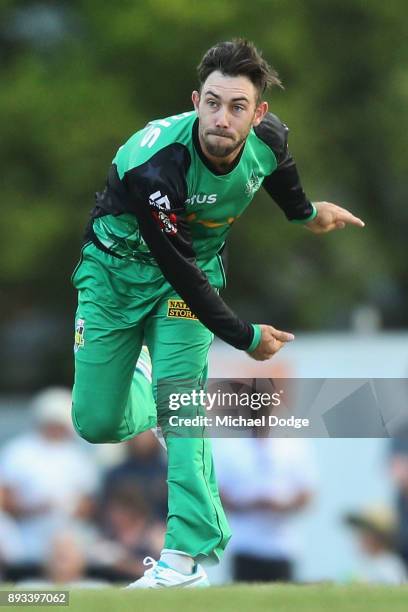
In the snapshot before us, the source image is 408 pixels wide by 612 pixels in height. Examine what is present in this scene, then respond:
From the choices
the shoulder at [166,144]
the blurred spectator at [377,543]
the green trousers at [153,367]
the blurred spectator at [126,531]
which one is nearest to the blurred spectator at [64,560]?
the blurred spectator at [126,531]

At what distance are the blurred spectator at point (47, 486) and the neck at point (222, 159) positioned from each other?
398 centimetres

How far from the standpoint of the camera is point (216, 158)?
6234 millimetres

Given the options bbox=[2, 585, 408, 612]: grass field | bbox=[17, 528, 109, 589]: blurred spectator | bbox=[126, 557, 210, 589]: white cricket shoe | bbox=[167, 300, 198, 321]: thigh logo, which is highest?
bbox=[167, 300, 198, 321]: thigh logo

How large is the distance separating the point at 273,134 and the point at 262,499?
3.64 meters

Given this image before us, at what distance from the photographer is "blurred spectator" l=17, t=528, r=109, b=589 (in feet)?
31.9

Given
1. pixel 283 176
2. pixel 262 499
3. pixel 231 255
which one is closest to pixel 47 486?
pixel 262 499

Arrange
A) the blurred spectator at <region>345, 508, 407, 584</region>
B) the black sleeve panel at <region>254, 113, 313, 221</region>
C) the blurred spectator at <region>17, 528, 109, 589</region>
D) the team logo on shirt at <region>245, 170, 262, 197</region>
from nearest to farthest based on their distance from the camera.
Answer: the team logo on shirt at <region>245, 170, 262, 197</region> → the black sleeve panel at <region>254, 113, 313, 221</region> → the blurred spectator at <region>17, 528, 109, 589</region> → the blurred spectator at <region>345, 508, 407, 584</region>

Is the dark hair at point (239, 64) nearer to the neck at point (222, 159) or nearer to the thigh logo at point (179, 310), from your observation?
the neck at point (222, 159)

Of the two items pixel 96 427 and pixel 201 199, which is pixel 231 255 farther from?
pixel 201 199

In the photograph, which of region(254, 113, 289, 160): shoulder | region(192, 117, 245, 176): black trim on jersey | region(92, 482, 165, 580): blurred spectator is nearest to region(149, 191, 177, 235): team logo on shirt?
region(192, 117, 245, 176): black trim on jersey

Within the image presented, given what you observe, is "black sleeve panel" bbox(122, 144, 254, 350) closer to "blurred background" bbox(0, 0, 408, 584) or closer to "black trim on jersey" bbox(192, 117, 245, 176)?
"black trim on jersey" bbox(192, 117, 245, 176)

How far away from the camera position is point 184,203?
623 cm

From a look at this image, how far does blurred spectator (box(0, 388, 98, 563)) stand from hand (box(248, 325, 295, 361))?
3.81 m

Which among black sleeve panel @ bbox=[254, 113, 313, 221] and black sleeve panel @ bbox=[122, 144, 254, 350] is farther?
black sleeve panel @ bbox=[254, 113, 313, 221]
